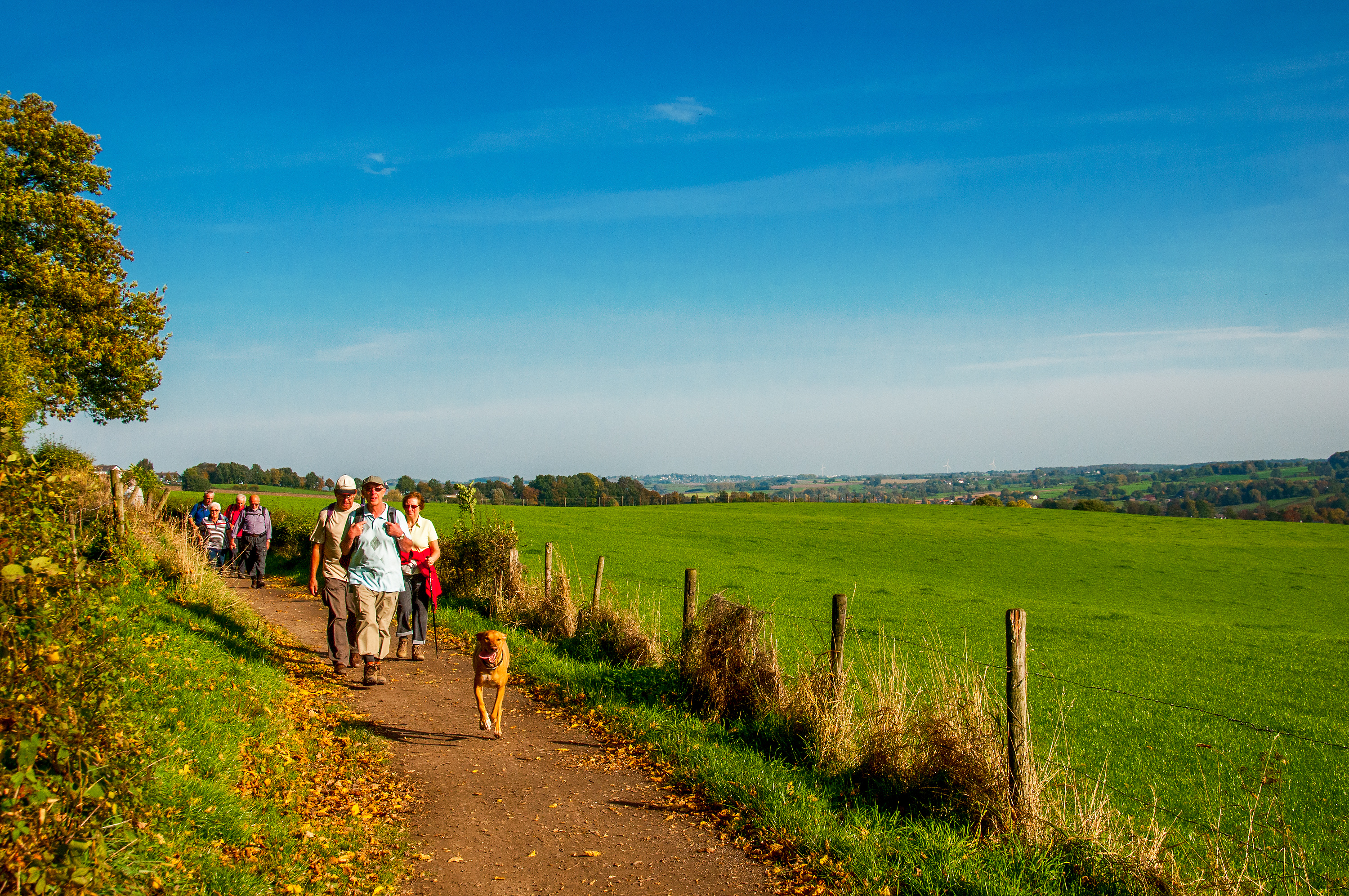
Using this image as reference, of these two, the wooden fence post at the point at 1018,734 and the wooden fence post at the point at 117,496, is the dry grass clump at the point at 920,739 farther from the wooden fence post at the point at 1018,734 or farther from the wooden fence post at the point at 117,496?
the wooden fence post at the point at 117,496

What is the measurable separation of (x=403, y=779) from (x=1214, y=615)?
31.6 metres

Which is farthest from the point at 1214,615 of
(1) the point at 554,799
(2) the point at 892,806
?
(1) the point at 554,799

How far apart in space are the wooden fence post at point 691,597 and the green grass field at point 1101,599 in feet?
6.61

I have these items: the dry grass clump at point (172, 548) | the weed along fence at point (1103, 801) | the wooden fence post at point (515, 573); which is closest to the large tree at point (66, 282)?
the dry grass clump at point (172, 548)

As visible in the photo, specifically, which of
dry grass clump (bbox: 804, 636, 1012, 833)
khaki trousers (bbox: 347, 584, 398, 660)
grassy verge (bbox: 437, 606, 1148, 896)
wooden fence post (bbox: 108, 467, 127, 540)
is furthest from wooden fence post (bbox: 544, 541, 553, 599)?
dry grass clump (bbox: 804, 636, 1012, 833)

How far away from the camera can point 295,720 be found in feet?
23.1

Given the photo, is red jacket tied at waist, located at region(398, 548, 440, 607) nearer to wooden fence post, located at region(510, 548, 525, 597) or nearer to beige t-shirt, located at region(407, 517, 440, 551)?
beige t-shirt, located at region(407, 517, 440, 551)

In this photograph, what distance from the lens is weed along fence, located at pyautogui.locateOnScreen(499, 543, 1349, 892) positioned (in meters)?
5.28

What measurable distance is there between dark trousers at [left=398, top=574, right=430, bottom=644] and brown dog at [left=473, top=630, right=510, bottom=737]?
10.8ft

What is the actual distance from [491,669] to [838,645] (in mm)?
3370

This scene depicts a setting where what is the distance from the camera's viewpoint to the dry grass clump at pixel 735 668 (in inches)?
310

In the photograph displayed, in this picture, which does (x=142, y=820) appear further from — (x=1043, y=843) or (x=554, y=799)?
(x=1043, y=843)

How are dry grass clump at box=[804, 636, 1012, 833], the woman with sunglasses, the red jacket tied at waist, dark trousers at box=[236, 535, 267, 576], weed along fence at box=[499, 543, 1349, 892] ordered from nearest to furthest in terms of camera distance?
1. weed along fence at box=[499, 543, 1349, 892]
2. dry grass clump at box=[804, 636, 1012, 833]
3. the red jacket tied at waist
4. the woman with sunglasses
5. dark trousers at box=[236, 535, 267, 576]

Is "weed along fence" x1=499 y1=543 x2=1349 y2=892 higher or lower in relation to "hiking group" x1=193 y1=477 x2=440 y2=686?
lower
